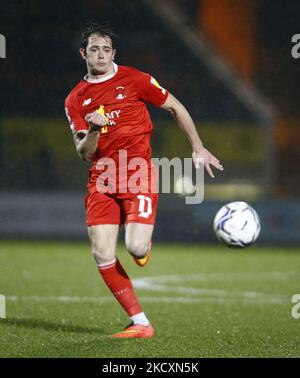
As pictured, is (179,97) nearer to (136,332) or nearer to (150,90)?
(150,90)

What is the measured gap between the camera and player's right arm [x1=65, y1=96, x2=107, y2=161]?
5.44 m

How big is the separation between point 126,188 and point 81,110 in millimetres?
672

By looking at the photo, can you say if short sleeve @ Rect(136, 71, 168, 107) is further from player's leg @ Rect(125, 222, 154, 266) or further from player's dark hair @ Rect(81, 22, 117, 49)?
player's leg @ Rect(125, 222, 154, 266)

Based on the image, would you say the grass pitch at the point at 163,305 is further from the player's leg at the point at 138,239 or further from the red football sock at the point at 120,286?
the player's leg at the point at 138,239

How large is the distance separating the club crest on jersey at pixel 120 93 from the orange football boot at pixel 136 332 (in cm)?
169

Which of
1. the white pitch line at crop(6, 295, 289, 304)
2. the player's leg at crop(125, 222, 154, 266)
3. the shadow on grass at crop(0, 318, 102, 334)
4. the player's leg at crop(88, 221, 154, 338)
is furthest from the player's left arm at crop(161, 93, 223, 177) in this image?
the white pitch line at crop(6, 295, 289, 304)

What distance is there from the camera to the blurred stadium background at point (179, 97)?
15.3m

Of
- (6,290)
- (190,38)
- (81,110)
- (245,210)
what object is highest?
(190,38)

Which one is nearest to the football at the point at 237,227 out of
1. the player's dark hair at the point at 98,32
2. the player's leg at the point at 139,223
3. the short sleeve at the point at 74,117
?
the player's leg at the point at 139,223

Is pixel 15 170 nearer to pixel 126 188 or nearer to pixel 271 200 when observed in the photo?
pixel 271 200

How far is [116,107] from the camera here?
19.9 ft
